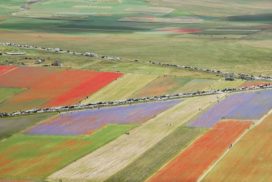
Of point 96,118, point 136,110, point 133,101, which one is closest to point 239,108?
point 136,110

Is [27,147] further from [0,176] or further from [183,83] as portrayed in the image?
[183,83]

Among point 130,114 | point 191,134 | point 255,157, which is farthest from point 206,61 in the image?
point 255,157

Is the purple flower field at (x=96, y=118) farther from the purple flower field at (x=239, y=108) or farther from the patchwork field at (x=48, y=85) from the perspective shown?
the patchwork field at (x=48, y=85)

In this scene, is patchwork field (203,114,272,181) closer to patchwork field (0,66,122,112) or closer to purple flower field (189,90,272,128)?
purple flower field (189,90,272,128)

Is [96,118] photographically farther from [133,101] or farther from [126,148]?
[126,148]

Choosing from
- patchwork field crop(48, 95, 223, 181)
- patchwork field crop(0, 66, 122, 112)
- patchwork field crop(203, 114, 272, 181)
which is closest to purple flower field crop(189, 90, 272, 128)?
patchwork field crop(48, 95, 223, 181)

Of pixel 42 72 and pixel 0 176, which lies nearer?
pixel 0 176
